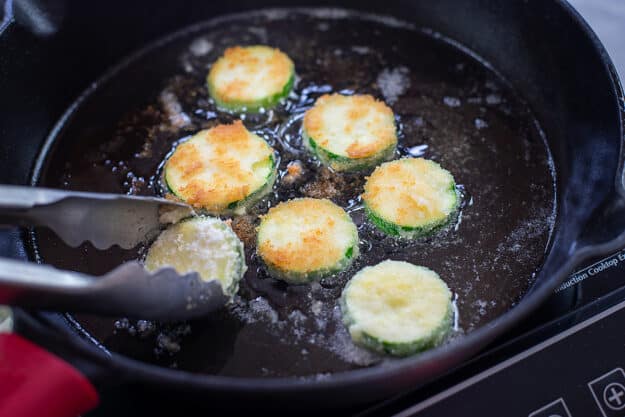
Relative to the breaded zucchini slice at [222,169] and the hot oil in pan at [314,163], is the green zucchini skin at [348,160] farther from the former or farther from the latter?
the breaded zucchini slice at [222,169]

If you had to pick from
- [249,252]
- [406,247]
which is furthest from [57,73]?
[406,247]

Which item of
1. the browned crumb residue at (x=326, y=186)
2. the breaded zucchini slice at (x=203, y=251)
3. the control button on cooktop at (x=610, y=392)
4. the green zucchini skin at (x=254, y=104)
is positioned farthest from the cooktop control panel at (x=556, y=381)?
the green zucchini skin at (x=254, y=104)

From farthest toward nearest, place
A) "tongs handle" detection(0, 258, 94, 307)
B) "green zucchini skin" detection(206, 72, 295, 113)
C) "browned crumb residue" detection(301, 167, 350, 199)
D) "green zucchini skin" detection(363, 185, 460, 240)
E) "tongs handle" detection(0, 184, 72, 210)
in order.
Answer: "green zucchini skin" detection(206, 72, 295, 113) < "browned crumb residue" detection(301, 167, 350, 199) < "green zucchini skin" detection(363, 185, 460, 240) < "tongs handle" detection(0, 184, 72, 210) < "tongs handle" detection(0, 258, 94, 307)

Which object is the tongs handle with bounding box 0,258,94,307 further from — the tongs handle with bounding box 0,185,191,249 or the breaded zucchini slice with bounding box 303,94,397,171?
the breaded zucchini slice with bounding box 303,94,397,171

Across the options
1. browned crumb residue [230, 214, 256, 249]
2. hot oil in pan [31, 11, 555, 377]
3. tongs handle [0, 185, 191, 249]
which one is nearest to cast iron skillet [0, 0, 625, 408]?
hot oil in pan [31, 11, 555, 377]

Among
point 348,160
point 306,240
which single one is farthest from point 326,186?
point 306,240

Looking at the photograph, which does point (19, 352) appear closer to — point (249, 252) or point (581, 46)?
point (249, 252)

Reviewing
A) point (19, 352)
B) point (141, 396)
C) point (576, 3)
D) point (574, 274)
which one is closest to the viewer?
point (19, 352)
